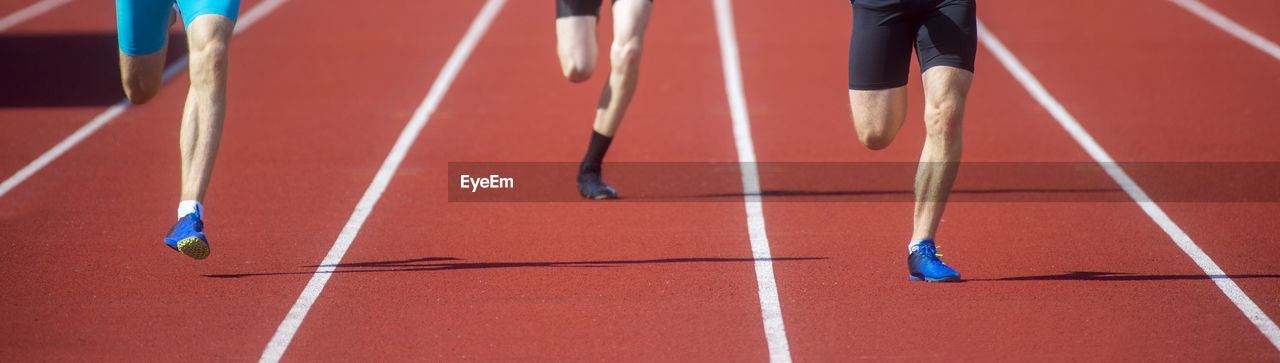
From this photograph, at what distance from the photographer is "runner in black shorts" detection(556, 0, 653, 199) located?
6.00m

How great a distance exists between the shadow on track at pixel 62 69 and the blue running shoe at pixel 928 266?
654 cm

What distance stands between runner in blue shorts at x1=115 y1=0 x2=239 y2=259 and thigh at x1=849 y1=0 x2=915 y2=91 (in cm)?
223

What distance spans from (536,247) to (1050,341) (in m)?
2.16

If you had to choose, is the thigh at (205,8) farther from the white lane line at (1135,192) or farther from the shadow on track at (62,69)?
the shadow on track at (62,69)

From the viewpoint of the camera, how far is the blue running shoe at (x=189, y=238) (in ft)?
14.6

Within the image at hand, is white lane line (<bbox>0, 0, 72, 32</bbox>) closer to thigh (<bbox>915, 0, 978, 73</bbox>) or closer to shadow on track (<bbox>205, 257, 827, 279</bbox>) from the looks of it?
shadow on track (<bbox>205, 257, 827, 279</bbox>)

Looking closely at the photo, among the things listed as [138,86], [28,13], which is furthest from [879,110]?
[28,13]

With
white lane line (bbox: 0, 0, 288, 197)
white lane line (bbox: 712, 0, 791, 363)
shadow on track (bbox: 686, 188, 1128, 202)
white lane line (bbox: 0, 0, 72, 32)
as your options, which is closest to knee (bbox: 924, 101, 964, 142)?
white lane line (bbox: 712, 0, 791, 363)

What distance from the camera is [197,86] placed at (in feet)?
15.3

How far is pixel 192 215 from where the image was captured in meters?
4.58

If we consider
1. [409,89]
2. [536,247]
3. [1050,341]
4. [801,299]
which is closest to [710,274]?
[801,299]

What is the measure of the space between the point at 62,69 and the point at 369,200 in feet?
18.9

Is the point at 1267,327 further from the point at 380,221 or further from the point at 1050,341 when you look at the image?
the point at 380,221

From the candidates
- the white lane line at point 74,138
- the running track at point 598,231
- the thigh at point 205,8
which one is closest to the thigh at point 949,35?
the running track at point 598,231
